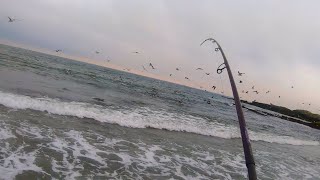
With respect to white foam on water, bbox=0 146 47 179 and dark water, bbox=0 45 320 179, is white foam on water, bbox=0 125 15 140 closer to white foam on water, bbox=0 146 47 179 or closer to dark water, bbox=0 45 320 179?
dark water, bbox=0 45 320 179

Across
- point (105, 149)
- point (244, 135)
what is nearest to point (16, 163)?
point (105, 149)

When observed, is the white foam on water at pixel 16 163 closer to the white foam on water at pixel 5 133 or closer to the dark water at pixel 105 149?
the dark water at pixel 105 149

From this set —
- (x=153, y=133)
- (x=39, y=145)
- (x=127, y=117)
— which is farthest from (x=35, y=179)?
(x=127, y=117)

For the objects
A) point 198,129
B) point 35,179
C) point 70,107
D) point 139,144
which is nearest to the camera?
point 35,179

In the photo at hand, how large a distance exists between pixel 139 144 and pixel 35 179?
5586 millimetres

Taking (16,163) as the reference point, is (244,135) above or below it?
above

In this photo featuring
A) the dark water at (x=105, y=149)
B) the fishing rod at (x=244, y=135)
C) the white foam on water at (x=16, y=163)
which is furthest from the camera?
the dark water at (x=105, y=149)

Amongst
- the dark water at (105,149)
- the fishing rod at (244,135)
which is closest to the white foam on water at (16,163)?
the dark water at (105,149)

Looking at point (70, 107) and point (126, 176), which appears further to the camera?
point (70, 107)

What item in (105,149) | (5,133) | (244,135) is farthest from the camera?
(105,149)

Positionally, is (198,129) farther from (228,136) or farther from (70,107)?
(70,107)

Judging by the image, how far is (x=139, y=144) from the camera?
12.5 m

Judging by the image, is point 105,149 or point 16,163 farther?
point 105,149

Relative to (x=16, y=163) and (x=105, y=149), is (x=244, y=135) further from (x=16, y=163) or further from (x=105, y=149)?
(x=105, y=149)
